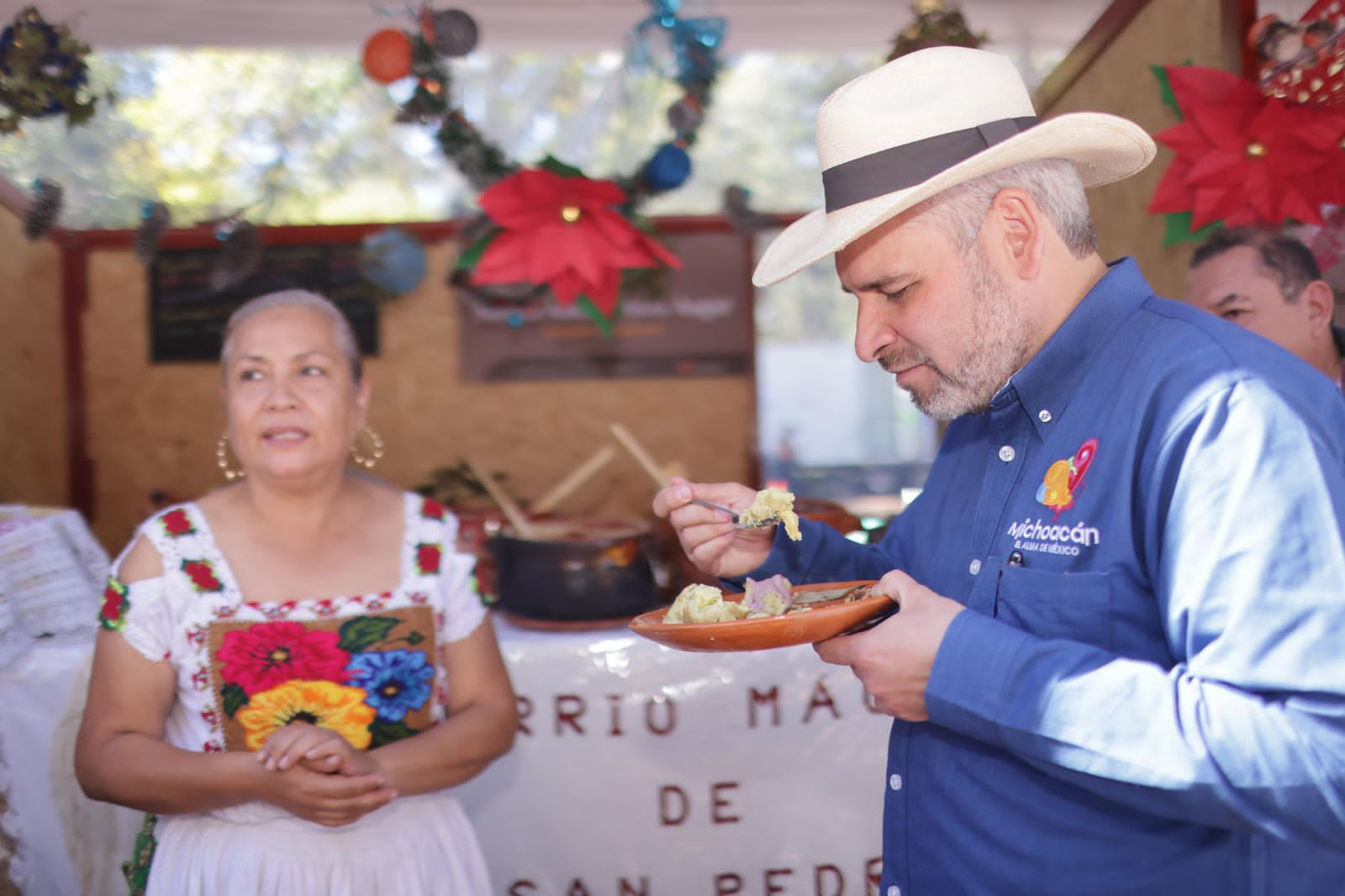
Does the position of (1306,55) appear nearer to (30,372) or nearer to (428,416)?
(428,416)

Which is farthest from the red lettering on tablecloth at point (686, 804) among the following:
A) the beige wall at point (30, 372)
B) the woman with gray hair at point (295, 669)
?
the beige wall at point (30, 372)

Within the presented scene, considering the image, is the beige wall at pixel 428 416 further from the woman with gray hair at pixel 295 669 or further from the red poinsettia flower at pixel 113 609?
the red poinsettia flower at pixel 113 609

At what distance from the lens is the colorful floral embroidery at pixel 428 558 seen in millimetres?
2203

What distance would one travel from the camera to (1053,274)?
1.44 meters

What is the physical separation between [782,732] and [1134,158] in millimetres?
1724

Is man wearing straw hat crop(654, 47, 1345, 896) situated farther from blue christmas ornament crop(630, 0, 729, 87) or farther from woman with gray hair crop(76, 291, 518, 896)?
blue christmas ornament crop(630, 0, 729, 87)

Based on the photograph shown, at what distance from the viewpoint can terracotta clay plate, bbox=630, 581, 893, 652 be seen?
4.42 feet

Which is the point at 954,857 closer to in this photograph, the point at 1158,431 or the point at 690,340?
the point at 1158,431

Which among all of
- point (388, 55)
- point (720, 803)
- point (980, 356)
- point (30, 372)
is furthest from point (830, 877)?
point (30, 372)

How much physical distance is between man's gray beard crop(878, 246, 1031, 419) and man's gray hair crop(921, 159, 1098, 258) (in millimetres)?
38

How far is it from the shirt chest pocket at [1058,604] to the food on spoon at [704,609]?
1.38 ft

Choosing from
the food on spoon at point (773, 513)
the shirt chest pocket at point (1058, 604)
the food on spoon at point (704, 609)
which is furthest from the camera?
the food on spoon at point (773, 513)

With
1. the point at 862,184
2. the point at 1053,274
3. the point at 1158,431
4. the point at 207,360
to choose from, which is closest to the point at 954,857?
the point at 1158,431

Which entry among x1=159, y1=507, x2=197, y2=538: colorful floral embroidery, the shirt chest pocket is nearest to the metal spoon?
the shirt chest pocket
